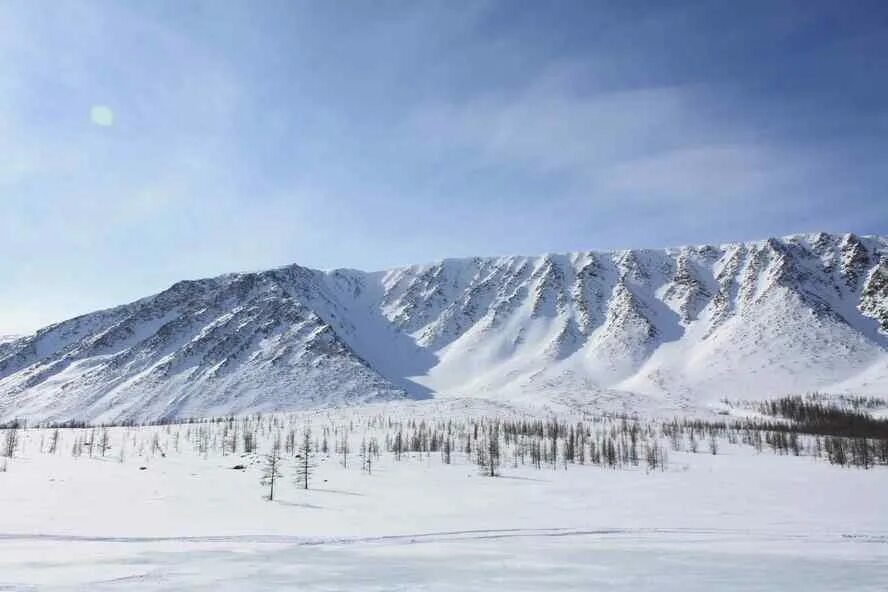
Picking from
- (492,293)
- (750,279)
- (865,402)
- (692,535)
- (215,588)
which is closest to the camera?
(215,588)

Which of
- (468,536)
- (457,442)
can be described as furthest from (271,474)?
(457,442)

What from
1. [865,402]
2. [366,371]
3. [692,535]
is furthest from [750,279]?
[692,535]

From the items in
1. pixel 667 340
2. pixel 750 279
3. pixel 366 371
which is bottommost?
pixel 366 371

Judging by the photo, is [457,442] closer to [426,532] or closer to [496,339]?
[426,532]

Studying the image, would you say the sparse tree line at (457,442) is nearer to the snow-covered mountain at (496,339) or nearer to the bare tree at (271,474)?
the bare tree at (271,474)

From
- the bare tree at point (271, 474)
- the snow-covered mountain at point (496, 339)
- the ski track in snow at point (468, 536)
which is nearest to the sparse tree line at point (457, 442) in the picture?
the bare tree at point (271, 474)

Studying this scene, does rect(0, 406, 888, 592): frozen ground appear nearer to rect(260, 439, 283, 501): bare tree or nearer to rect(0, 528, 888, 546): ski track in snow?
rect(0, 528, 888, 546): ski track in snow

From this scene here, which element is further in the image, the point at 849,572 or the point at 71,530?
the point at 71,530

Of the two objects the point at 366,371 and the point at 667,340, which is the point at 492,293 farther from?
the point at 366,371
